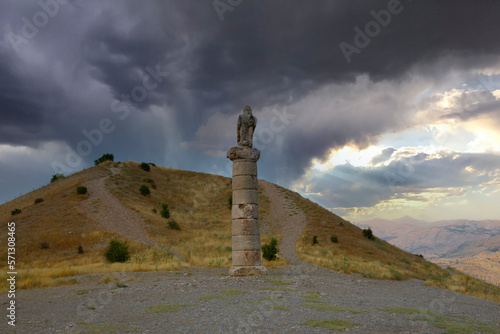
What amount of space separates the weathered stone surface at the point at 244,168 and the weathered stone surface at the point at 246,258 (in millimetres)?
4050

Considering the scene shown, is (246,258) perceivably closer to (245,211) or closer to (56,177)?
(245,211)

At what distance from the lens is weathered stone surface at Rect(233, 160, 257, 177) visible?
17328 mm

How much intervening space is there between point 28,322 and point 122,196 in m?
35.9

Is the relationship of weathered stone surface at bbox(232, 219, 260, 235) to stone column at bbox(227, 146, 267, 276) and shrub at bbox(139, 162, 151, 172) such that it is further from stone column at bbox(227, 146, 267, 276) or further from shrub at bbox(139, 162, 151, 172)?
shrub at bbox(139, 162, 151, 172)

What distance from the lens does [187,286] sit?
509 inches

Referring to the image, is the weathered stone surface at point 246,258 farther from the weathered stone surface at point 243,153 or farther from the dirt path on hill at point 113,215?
the dirt path on hill at point 113,215

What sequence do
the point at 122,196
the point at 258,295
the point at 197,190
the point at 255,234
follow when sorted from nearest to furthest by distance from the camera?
the point at 258,295
the point at 255,234
the point at 122,196
the point at 197,190

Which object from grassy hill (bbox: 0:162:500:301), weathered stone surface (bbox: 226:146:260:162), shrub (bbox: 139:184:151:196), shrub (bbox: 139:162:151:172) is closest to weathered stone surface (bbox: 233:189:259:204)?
weathered stone surface (bbox: 226:146:260:162)

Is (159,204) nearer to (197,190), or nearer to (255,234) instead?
(197,190)

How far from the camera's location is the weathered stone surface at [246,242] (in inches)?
655

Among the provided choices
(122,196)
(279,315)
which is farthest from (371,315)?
(122,196)

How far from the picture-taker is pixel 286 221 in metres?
41.9

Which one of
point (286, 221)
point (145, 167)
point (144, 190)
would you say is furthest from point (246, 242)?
point (145, 167)

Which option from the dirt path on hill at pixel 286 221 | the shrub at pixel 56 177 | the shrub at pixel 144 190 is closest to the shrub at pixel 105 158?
the shrub at pixel 56 177
